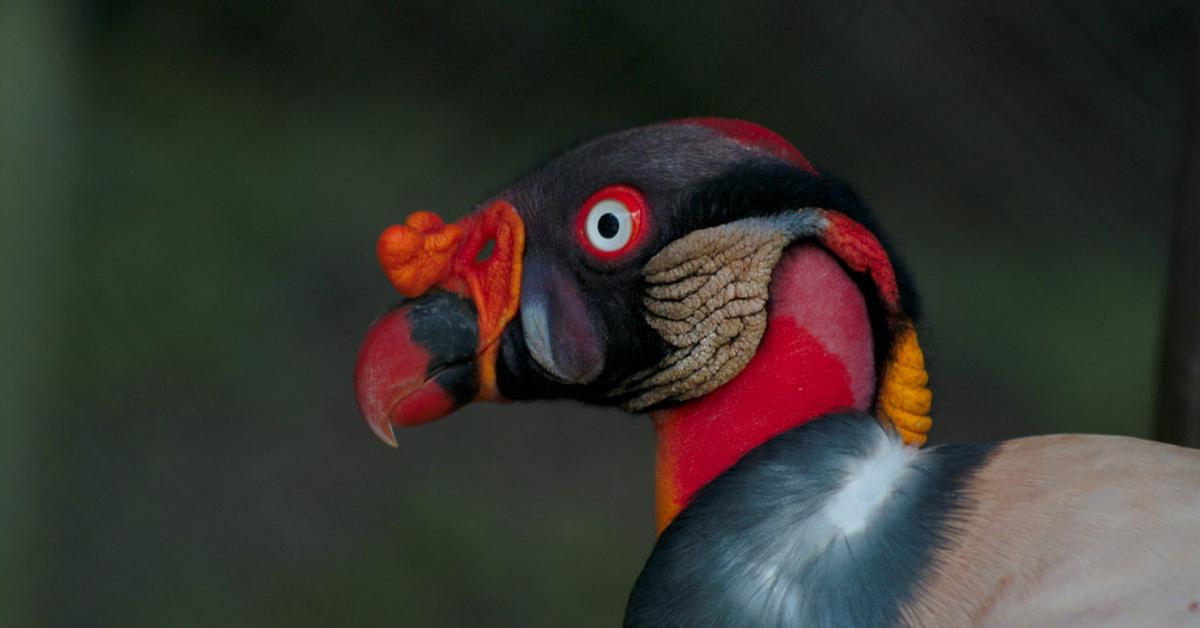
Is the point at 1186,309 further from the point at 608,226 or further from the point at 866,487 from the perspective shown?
the point at 608,226

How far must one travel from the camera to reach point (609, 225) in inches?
62.4

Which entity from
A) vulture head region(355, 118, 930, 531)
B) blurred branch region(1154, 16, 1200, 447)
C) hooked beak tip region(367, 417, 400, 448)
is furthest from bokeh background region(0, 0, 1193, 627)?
hooked beak tip region(367, 417, 400, 448)

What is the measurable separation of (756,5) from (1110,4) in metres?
0.87

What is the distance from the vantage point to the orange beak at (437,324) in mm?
1577

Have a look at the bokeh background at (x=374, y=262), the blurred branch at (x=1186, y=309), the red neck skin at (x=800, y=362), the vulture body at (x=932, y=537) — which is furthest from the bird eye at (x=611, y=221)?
the bokeh background at (x=374, y=262)

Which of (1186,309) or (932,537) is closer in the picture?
(932,537)

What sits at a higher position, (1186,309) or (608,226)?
(608,226)

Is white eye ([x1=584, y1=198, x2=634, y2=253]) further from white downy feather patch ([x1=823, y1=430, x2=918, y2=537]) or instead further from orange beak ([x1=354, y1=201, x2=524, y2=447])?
white downy feather patch ([x1=823, y1=430, x2=918, y2=537])

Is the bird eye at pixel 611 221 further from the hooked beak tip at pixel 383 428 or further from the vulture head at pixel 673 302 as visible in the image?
the hooked beak tip at pixel 383 428

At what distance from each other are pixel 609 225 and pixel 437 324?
25cm

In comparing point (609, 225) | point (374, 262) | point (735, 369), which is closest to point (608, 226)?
point (609, 225)

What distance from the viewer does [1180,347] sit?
6.89 ft

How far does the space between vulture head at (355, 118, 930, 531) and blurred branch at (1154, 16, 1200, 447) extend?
711mm

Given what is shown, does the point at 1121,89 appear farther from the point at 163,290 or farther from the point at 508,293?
the point at 163,290
